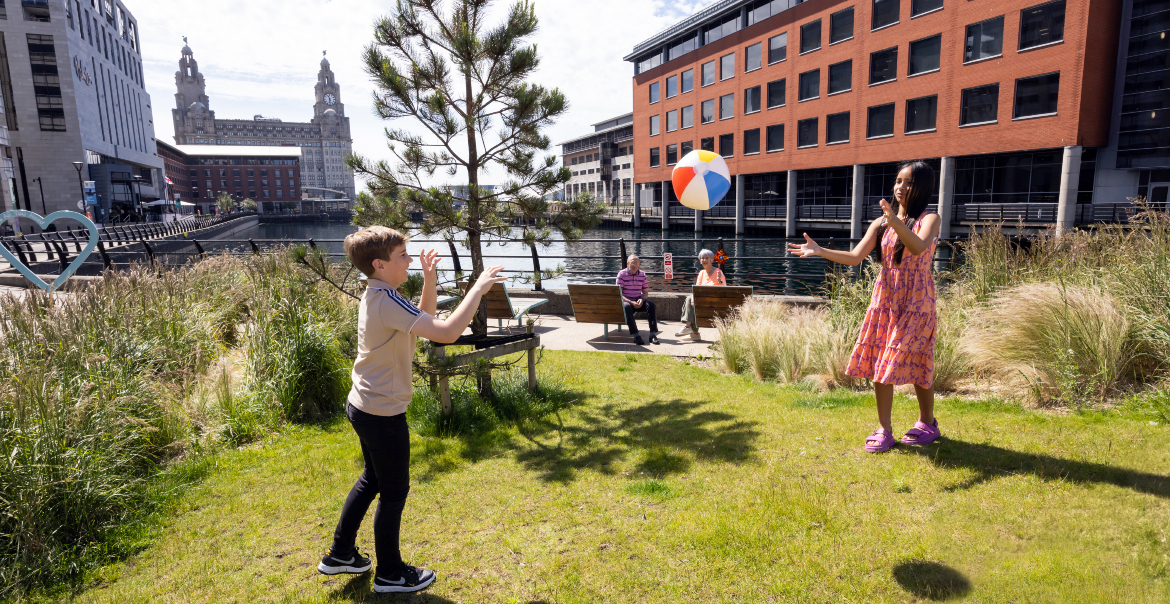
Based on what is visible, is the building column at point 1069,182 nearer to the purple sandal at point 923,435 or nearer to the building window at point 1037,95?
the building window at point 1037,95

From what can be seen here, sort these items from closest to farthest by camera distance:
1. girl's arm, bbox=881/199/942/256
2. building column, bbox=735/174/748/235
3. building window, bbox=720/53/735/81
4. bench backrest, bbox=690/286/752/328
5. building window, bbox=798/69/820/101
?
girl's arm, bbox=881/199/942/256
bench backrest, bbox=690/286/752/328
building window, bbox=798/69/820/101
building window, bbox=720/53/735/81
building column, bbox=735/174/748/235

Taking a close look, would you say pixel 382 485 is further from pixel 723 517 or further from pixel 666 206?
pixel 666 206

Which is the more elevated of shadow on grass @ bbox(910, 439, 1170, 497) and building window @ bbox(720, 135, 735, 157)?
building window @ bbox(720, 135, 735, 157)

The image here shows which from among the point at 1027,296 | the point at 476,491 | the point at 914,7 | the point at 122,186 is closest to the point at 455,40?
the point at 476,491

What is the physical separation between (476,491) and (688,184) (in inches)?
252

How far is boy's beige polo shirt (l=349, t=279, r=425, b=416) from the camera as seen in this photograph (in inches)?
110

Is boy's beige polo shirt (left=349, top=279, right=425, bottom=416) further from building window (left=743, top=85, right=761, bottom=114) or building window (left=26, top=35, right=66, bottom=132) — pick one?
building window (left=26, top=35, right=66, bottom=132)

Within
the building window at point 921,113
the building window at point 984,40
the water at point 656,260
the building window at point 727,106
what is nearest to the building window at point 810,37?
the building window at point 727,106

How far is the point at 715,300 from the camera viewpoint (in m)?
9.36

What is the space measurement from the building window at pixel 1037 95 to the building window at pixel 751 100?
1695cm

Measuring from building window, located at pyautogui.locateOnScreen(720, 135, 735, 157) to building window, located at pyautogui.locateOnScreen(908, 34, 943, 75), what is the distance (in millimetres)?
14638

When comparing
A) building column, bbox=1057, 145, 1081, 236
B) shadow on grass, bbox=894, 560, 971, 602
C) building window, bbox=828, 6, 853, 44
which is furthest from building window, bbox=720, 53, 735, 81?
shadow on grass, bbox=894, 560, 971, 602

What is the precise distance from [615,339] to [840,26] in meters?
33.8

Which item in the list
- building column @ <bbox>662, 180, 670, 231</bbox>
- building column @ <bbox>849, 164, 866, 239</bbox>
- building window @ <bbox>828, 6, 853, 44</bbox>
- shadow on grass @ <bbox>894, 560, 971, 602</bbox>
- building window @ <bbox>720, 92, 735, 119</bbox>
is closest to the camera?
shadow on grass @ <bbox>894, 560, 971, 602</bbox>
